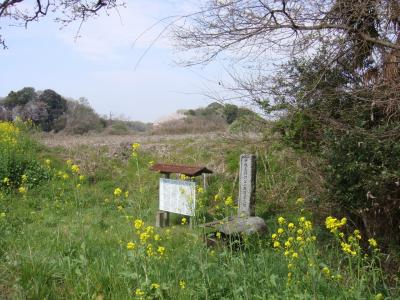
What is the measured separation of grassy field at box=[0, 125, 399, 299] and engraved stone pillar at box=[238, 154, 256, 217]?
50 cm

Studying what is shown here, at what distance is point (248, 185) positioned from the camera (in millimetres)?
7988

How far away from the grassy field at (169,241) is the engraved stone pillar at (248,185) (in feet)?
1.66

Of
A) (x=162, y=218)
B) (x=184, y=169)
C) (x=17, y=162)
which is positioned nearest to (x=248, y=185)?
(x=184, y=169)

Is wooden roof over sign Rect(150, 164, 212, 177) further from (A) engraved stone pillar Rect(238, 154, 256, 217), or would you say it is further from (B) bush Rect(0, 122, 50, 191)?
(B) bush Rect(0, 122, 50, 191)

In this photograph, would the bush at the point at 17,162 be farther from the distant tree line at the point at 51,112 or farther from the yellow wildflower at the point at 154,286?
the distant tree line at the point at 51,112

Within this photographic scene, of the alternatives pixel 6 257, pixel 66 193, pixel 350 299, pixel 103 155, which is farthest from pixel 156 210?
pixel 350 299

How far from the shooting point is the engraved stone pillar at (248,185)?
789 cm

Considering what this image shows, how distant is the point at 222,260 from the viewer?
482 cm

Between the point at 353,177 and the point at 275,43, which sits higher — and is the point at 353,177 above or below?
below

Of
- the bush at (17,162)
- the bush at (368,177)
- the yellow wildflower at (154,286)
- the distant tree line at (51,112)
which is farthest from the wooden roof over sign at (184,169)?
the distant tree line at (51,112)

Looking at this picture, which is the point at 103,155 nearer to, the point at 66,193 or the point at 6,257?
the point at 66,193

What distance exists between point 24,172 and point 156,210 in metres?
4.07

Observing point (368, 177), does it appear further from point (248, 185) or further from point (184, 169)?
point (184, 169)

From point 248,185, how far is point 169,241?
6.41 feet
